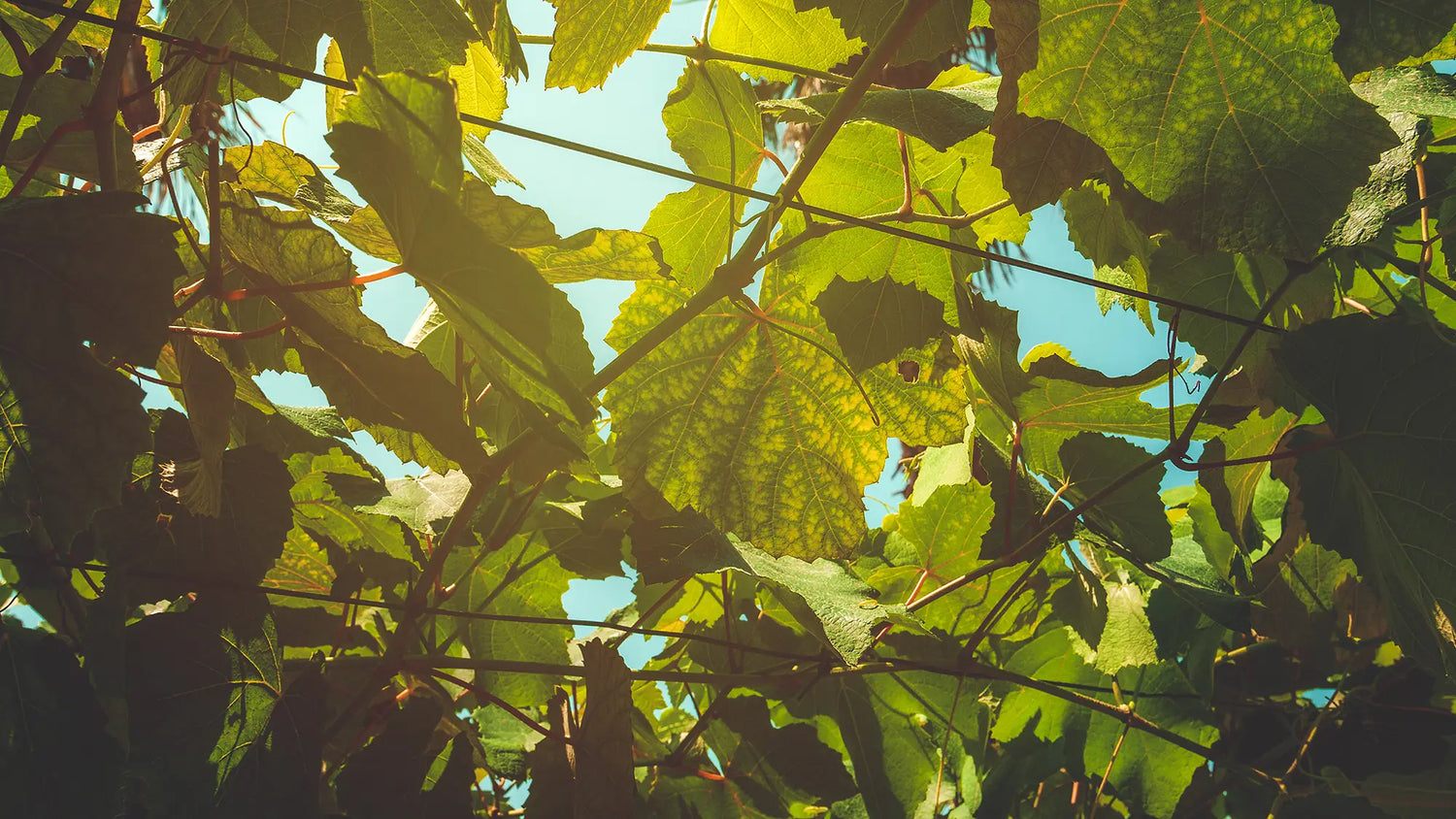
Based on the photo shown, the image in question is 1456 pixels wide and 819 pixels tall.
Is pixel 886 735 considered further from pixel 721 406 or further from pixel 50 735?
pixel 50 735

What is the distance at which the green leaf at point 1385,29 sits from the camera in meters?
0.64

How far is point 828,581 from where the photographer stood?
40.8 inches

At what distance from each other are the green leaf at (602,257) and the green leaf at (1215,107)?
36 centimetres

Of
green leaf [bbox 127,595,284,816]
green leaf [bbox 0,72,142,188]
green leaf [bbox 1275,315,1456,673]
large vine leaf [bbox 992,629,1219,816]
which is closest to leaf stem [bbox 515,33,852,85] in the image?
green leaf [bbox 0,72,142,188]

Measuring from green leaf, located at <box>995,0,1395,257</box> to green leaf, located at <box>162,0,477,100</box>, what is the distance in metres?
0.54

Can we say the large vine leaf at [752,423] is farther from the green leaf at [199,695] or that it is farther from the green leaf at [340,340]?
the green leaf at [199,695]

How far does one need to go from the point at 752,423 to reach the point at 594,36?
0.45 meters

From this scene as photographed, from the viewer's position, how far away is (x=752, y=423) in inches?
39.6

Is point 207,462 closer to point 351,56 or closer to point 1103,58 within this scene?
point 351,56

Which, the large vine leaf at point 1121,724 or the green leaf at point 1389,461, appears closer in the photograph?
the green leaf at point 1389,461

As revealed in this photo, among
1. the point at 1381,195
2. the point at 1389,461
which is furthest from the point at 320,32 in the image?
the point at 1389,461

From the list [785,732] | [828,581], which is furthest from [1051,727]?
[828,581]

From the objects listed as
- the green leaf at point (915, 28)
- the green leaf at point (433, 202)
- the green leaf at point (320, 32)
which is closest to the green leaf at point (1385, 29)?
the green leaf at point (915, 28)

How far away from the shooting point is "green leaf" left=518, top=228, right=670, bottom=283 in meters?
0.81
